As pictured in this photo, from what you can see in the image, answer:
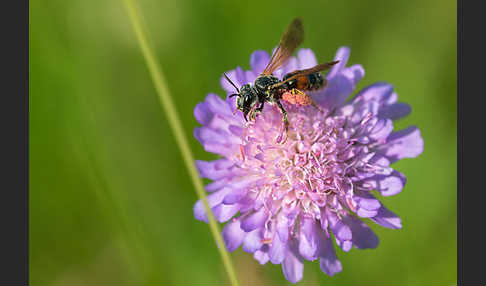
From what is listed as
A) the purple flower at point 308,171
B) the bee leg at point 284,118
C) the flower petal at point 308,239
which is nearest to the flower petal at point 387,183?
the purple flower at point 308,171

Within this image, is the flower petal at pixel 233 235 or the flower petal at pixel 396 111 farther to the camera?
the flower petal at pixel 396 111

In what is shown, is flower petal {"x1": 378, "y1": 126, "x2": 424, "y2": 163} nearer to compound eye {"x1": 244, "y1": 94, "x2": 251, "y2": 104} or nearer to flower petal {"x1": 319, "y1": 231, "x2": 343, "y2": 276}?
flower petal {"x1": 319, "y1": 231, "x2": 343, "y2": 276}

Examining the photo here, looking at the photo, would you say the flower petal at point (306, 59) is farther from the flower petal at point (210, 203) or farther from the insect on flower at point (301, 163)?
the flower petal at point (210, 203)

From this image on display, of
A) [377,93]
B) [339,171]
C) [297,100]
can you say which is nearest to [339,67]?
Answer: [377,93]

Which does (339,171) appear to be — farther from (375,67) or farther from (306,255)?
(375,67)

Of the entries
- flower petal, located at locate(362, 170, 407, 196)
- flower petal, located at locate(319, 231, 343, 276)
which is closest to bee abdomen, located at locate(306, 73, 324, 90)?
flower petal, located at locate(362, 170, 407, 196)

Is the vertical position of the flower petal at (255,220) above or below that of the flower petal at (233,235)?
above
